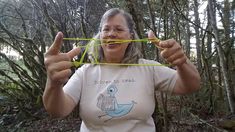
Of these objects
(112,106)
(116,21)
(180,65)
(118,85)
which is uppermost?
(116,21)

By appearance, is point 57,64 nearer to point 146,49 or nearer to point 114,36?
point 114,36

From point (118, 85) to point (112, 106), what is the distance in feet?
0.45

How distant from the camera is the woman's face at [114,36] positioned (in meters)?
1.83

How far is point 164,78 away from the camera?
187 centimetres

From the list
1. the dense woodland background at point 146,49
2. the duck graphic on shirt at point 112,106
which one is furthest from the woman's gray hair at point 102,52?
the dense woodland background at point 146,49

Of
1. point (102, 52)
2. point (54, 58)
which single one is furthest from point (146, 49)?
point (54, 58)

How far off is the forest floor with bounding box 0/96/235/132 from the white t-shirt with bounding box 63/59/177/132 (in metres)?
1.89

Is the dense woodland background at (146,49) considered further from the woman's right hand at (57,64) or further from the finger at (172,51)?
the woman's right hand at (57,64)

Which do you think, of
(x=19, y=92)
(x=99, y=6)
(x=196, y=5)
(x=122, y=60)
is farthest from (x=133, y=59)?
(x=19, y=92)

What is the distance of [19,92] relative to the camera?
21.3 ft

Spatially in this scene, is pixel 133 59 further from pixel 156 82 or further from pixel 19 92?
pixel 19 92

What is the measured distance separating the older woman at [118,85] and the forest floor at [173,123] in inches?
75.1

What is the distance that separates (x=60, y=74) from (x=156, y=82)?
70 cm

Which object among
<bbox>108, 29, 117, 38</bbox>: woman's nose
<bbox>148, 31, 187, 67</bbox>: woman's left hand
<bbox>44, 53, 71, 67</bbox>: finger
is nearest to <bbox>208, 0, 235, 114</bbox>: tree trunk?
<bbox>108, 29, 117, 38</bbox>: woman's nose
